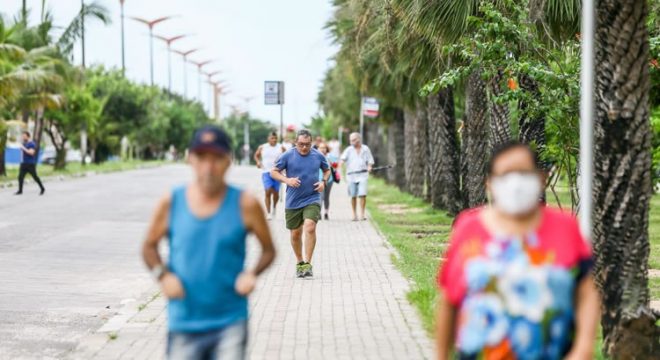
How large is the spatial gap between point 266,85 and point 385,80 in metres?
4.27

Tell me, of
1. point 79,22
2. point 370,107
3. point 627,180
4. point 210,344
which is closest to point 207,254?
point 210,344

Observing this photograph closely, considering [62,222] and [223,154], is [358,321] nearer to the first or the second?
[223,154]

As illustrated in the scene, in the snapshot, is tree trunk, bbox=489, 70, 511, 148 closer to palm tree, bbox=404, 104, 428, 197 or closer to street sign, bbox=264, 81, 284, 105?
street sign, bbox=264, 81, 284, 105

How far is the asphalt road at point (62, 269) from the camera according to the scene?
34.2 ft

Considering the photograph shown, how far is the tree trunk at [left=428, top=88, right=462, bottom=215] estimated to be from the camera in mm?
26375

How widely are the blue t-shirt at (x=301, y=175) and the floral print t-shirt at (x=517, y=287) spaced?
9.33 meters

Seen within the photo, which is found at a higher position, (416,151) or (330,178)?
(416,151)

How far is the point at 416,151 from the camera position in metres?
34.8

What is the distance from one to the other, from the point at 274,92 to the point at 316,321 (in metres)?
18.0

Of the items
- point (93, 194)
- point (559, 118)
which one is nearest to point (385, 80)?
point (93, 194)

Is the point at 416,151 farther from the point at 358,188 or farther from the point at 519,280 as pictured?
the point at 519,280

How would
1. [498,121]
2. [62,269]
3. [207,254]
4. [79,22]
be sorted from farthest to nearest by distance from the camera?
[79,22]
[498,121]
[62,269]
[207,254]

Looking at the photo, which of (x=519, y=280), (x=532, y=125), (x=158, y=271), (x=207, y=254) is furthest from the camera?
(x=532, y=125)

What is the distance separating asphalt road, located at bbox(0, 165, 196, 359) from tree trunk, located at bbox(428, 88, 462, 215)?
6404 mm
